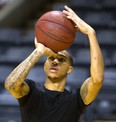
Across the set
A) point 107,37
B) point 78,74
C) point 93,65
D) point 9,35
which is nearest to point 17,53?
point 9,35

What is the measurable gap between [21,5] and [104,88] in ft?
8.81

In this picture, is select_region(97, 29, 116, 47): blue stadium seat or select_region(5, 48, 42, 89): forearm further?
select_region(97, 29, 116, 47): blue stadium seat

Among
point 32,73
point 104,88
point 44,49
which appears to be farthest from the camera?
point 32,73

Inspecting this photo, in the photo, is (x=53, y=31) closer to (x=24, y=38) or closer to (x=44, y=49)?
(x=44, y=49)

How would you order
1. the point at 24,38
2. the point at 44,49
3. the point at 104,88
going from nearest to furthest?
the point at 44,49, the point at 104,88, the point at 24,38

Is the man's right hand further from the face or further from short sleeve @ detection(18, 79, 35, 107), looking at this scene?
short sleeve @ detection(18, 79, 35, 107)

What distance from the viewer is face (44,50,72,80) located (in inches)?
99.0

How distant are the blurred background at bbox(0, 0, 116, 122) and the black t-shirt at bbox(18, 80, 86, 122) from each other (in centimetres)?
137

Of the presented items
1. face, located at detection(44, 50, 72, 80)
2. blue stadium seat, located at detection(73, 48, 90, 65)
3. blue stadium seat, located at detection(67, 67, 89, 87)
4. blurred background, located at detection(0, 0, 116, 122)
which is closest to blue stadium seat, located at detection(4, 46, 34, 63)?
blurred background, located at detection(0, 0, 116, 122)

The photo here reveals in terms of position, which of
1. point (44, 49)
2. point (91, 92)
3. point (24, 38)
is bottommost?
point (24, 38)

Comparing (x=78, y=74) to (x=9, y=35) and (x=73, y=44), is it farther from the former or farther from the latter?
(x=9, y=35)

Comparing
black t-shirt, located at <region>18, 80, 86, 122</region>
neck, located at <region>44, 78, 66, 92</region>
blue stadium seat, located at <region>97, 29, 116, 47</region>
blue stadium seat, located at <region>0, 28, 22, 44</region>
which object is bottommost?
blue stadium seat, located at <region>0, 28, 22, 44</region>

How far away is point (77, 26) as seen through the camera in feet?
8.18

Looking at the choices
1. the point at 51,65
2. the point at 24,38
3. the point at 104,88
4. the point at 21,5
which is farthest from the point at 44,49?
the point at 21,5
